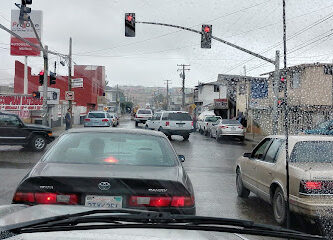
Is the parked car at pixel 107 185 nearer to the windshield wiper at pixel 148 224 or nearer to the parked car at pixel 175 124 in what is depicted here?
the windshield wiper at pixel 148 224

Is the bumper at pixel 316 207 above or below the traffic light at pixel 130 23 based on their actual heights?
below

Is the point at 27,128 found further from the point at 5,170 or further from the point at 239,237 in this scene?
the point at 239,237

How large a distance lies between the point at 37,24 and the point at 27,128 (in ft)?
88.3

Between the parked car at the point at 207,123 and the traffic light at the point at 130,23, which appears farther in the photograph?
the parked car at the point at 207,123

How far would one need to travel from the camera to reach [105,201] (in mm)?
3873

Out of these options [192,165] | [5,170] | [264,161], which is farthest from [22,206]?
[192,165]

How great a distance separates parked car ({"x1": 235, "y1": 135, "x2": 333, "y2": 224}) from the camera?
5609 mm

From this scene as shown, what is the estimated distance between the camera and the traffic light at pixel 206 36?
1939cm

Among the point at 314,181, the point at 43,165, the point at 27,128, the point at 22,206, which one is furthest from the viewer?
the point at 27,128

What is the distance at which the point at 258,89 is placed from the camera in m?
36.9

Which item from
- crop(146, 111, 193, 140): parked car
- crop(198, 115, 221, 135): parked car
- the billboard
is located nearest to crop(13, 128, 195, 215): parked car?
crop(146, 111, 193, 140): parked car

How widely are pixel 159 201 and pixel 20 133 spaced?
14666 millimetres

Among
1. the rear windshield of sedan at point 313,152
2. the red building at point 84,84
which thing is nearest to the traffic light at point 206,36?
the rear windshield of sedan at point 313,152

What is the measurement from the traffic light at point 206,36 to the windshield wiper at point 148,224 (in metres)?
17.0
